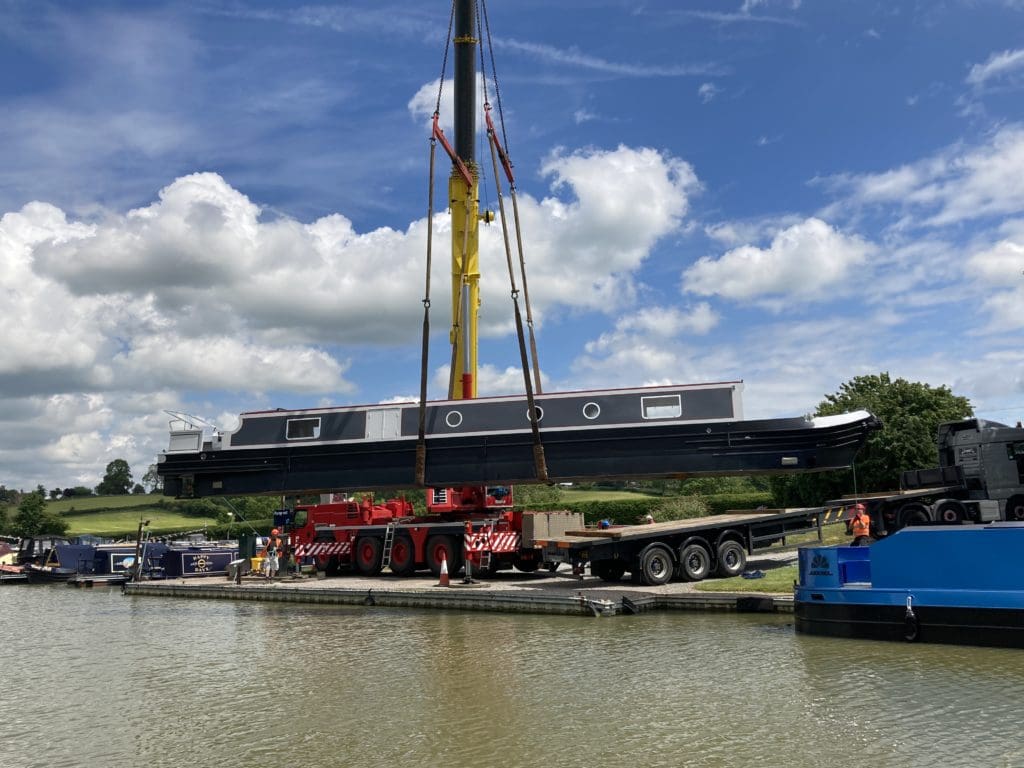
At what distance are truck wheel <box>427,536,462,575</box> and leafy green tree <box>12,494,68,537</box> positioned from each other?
40.0m

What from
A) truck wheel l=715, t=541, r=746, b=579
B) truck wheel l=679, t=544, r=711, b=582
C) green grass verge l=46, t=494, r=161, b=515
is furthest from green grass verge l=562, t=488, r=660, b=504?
green grass verge l=46, t=494, r=161, b=515

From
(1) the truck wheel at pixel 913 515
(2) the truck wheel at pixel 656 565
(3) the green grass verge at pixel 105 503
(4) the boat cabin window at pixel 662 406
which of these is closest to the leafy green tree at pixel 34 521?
(3) the green grass verge at pixel 105 503

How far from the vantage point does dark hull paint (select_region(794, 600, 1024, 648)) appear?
1049 centimetres

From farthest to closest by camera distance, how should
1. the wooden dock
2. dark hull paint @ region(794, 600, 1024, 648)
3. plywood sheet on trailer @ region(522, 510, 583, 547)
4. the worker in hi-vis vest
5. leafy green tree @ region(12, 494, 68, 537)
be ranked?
1. leafy green tree @ region(12, 494, 68, 537)
2. plywood sheet on trailer @ region(522, 510, 583, 547)
3. the worker in hi-vis vest
4. the wooden dock
5. dark hull paint @ region(794, 600, 1024, 648)

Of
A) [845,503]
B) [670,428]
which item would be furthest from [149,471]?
[845,503]

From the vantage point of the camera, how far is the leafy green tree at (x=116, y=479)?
125438mm

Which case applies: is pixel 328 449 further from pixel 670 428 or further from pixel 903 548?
pixel 903 548

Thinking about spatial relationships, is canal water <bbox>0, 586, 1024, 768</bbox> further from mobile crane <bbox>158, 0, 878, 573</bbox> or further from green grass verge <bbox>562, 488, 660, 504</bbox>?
green grass verge <bbox>562, 488, 660, 504</bbox>

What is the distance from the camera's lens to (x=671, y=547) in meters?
18.1

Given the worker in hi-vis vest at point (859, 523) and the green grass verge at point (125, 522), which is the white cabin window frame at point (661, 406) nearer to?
the worker in hi-vis vest at point (859, 523)

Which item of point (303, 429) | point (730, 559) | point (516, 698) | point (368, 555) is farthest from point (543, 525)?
point (516, 698)

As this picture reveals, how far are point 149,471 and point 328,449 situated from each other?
6011mm

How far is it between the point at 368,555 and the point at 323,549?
140 cm

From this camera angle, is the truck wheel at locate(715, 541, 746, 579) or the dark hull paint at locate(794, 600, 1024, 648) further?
the truck wheel at locate(715, 541, 746, 579)
